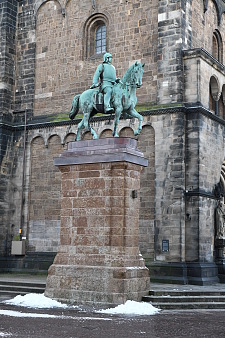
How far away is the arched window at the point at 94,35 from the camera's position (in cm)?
2670

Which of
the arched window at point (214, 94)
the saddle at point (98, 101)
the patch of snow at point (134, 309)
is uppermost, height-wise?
the arched window at point (214, 94)

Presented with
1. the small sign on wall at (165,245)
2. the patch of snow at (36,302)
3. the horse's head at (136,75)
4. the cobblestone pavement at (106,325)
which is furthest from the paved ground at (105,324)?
the horse's head at (136,75)

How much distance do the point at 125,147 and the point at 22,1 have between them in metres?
15.9

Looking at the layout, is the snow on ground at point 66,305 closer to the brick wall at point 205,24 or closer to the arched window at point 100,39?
the brick wall at point 205,24

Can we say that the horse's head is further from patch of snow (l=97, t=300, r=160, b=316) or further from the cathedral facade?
patch of snow (l=97, t=300, r=160, b=316)

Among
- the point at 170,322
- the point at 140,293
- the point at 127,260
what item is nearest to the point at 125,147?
the point at 127,260

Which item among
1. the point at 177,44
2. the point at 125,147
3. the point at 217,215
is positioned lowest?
the point at 217,215

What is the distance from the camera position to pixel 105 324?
1276cm

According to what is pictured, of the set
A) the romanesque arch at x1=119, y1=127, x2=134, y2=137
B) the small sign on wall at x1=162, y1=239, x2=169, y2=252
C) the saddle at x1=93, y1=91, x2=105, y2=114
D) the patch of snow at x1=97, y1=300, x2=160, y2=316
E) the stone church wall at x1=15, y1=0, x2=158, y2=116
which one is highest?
the stone church wall at x1=15, y1=0, x2=158, y2=116

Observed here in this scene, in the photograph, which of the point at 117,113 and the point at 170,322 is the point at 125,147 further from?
the point at 170,322

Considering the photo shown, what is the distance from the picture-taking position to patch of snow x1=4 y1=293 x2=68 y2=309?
625 inches

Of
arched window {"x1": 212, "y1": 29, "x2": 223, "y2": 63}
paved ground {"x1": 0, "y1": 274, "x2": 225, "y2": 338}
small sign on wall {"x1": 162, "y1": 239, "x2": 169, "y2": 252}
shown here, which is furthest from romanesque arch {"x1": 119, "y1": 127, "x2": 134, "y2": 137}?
paved ground {"x1": 0, "y1": 274, "x2": 225, "y2": 338}

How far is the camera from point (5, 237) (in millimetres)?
27109

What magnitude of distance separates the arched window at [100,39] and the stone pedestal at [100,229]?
410 inches
